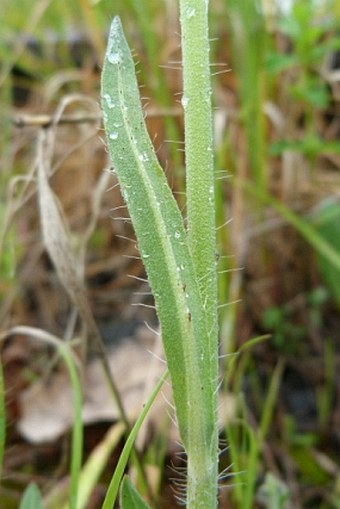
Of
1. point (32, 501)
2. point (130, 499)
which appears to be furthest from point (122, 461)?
point (32, 501)

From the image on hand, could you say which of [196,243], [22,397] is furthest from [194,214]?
[22,397]

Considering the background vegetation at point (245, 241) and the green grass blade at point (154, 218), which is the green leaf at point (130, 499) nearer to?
the green grass blade at point (154, 218)

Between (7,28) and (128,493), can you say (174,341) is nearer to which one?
(128,493)

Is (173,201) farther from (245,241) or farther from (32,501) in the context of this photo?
(245,241)

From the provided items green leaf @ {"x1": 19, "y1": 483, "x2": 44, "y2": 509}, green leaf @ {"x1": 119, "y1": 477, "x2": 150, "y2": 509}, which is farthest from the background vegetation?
green leaf @ {"x1": 119, "y1": 477, "x2": 150, "y2": 509}

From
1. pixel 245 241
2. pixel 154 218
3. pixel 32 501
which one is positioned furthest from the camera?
pixel 245 241

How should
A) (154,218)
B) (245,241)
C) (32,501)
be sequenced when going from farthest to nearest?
(245,241), (32,501), (154,218)

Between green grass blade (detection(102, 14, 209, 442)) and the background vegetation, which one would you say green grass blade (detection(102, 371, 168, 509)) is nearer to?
green grass blade (detection(102, 14, 209, 442))
